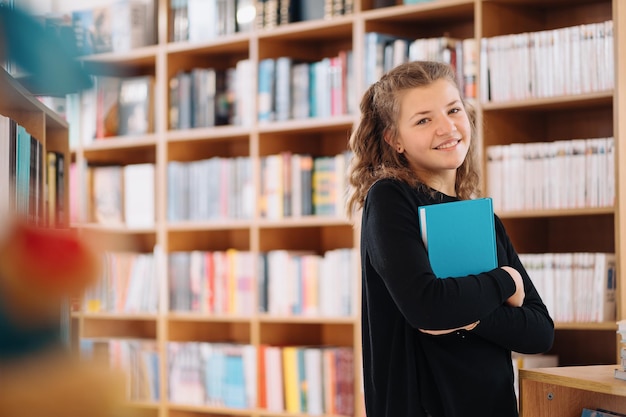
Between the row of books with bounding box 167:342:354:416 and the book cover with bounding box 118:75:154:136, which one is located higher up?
the book cover with bounding box 118:75:154:136

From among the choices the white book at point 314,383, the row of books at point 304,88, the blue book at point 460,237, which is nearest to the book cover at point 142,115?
the row of books at point 304,88

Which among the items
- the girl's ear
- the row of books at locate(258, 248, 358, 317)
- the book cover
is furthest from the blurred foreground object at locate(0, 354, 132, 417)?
the book cover

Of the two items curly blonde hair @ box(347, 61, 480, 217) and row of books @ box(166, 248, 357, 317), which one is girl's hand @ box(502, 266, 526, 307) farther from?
row of books @ box(166, 248, 357, 317)

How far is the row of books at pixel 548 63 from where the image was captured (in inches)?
108

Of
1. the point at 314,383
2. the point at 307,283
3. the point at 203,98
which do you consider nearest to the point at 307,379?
the point at 314,383

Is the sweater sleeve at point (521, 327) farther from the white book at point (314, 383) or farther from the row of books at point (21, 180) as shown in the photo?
the white book at point (314, 383)

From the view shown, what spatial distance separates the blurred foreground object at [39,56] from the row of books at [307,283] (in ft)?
10.0

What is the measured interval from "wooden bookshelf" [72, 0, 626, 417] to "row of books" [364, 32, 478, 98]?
0.17ft

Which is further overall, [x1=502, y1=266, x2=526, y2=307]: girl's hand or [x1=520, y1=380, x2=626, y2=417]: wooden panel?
[x1=520, y1=380, x2=626, y2=417]: wooden panel

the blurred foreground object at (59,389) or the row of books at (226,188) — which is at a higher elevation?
the row of books at (226,188)

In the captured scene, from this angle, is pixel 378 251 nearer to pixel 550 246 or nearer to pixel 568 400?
pixel 568 400

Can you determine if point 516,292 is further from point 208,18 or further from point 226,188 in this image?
point 208,18

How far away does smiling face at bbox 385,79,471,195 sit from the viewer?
1.59m

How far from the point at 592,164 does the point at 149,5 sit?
2.10 metres
